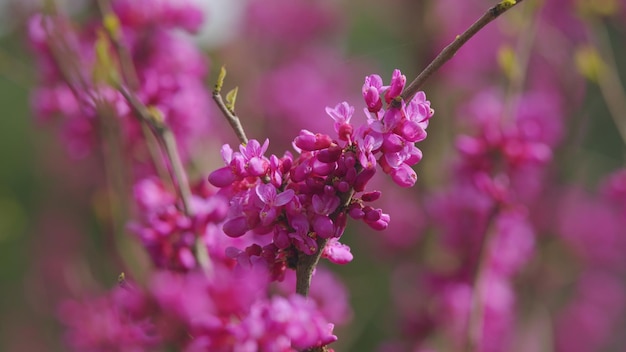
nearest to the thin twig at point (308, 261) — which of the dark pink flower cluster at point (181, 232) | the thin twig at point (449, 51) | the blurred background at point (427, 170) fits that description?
the thin twig at point (449, 51)

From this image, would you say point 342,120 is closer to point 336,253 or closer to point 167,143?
point 336,253

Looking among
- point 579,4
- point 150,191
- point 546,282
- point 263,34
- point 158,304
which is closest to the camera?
point 158,304

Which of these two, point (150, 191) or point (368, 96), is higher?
point (150, 191)

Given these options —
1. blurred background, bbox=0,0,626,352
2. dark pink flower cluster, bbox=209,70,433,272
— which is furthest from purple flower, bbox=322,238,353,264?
blurred background, bbox=0,0,626,352

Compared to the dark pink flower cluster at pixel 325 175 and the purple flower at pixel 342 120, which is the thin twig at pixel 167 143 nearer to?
the dark pink flower cluster at pixel 325 175

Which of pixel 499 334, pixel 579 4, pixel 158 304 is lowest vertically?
pixel 158 304

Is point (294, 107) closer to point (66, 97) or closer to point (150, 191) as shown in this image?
point (66, 97)

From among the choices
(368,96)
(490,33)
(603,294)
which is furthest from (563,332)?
(368,96)
